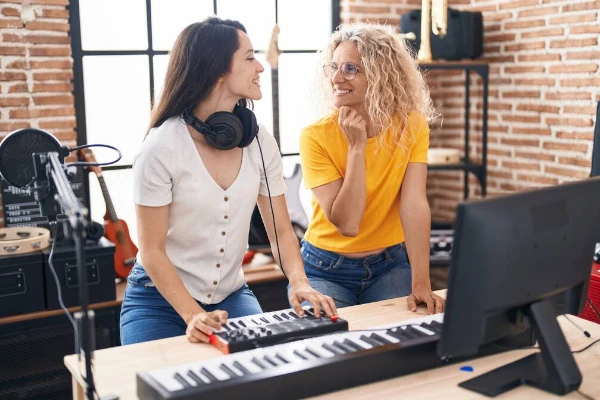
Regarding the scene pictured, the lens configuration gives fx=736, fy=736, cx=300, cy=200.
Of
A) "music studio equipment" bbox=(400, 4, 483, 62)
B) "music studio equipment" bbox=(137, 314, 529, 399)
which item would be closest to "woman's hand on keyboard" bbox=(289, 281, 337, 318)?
"music studio equipment" bbox=(137, 314, 529, 399)

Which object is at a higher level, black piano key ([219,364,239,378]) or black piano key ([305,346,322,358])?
black piano key ([219,364,239,378])

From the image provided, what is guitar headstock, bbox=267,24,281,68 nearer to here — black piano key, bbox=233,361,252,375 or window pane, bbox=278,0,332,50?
window pane, bbox=278,0,332,50

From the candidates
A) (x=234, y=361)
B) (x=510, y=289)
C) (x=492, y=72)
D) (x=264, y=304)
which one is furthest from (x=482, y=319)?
(x=492, y=72)

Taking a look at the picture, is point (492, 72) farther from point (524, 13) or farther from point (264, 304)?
point (264, 304)

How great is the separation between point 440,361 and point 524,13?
2761 mm

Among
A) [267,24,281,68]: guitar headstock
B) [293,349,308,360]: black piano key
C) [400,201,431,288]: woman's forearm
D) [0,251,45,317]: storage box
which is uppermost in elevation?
[267,24,281,68]: guitar headstock

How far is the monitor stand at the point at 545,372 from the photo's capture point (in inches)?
56.9

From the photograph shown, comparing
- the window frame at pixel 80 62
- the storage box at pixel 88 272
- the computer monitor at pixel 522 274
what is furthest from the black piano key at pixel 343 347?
the window frame at pixel 80 62

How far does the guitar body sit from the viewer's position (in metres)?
3.45

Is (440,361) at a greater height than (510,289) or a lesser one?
lesser

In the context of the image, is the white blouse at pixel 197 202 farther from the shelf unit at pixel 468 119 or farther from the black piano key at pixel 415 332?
the shelf unit at pixel 468 119

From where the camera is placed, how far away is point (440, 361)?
5.19ft

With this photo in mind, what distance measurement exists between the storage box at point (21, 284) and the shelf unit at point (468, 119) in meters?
2.03

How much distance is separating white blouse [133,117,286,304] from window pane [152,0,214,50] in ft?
6.08
